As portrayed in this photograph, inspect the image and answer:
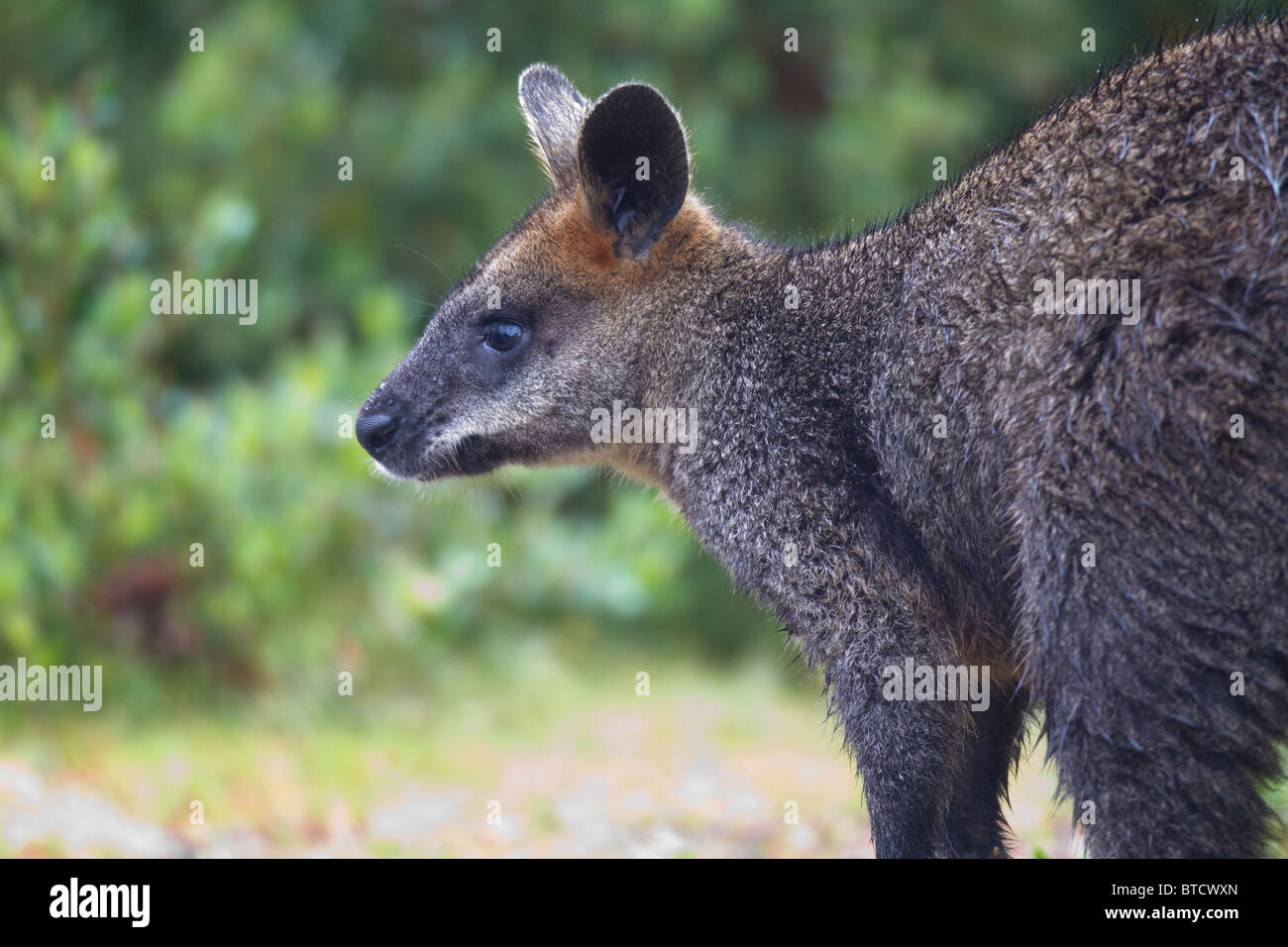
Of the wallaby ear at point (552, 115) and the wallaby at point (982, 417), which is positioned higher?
the wallaby ear at point (552, 115)

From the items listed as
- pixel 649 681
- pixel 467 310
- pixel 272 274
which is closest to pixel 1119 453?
pixel 467 310

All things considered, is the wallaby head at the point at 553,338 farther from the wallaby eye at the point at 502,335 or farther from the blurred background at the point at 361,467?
the blurred background at the point at 361,467

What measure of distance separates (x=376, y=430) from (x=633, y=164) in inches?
53.5

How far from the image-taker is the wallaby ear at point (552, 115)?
543 cm

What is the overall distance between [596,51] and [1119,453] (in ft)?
25.6

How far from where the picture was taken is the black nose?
496 centimetres

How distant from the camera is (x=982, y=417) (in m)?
3.78

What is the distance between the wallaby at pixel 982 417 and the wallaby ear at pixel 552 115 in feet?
0.13

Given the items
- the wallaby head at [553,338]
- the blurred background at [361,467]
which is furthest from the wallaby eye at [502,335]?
the blurred background at [361,467]

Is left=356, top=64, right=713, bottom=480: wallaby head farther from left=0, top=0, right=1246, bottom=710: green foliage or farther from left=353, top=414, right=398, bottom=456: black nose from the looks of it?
left=0, top=0, right=1246, bottom=710: green foliage

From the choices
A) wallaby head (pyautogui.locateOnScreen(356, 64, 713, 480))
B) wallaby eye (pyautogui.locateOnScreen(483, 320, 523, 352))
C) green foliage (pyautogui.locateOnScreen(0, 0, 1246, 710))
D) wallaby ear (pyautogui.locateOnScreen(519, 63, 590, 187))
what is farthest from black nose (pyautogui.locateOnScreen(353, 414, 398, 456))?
wallaby ear (pyautogui.locateOnScreen(519, 63, 590, 187))

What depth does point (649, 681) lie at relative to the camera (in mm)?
9227
